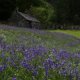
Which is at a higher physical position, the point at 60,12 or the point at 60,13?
the point at 60,12

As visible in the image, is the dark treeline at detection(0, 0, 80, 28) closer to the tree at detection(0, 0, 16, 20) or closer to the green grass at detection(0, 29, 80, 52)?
the tree at detection(0, 0, 16, 20)

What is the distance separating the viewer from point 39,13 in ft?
334

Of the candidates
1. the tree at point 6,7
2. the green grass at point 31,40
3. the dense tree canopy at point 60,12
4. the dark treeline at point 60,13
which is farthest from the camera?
the dense tree canopy at point 60,12

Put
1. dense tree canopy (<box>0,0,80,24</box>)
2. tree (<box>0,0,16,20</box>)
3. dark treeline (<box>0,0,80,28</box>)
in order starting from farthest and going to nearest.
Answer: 1. dense tree canopy (<box>0,0,80,24</box>)
2. dark treeline (<box>0,0,80,28</box>)
3. tree (<box>0,0,16,20</box>)

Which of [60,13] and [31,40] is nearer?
[31,40]

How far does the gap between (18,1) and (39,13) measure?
24.2ft

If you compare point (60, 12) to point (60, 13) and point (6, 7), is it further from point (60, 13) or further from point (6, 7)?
point (6, 7)

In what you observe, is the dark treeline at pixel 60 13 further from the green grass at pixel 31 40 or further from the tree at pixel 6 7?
the green grass at pixel 31 40

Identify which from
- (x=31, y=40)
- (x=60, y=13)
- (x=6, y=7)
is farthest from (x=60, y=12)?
(x=31, y=40)

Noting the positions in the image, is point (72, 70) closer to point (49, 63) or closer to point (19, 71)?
point (49, 63)

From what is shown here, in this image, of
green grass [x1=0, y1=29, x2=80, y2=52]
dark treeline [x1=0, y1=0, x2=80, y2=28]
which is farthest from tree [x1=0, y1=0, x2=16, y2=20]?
green grass [x1=0, y1=29, x2=80, y2=52]

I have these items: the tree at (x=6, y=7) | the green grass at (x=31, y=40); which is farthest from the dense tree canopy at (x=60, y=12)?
the green grass at (x=31, y=40)

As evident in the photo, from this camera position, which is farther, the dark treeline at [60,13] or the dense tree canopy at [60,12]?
the dense tree canopy at [60,12]

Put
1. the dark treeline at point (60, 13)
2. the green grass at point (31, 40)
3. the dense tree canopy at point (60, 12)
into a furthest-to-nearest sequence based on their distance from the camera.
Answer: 1. the dense tree canopy at point (60, 12)
2. the dark treeline at point (60, 13)
3. the green grass at point (31, 40)
